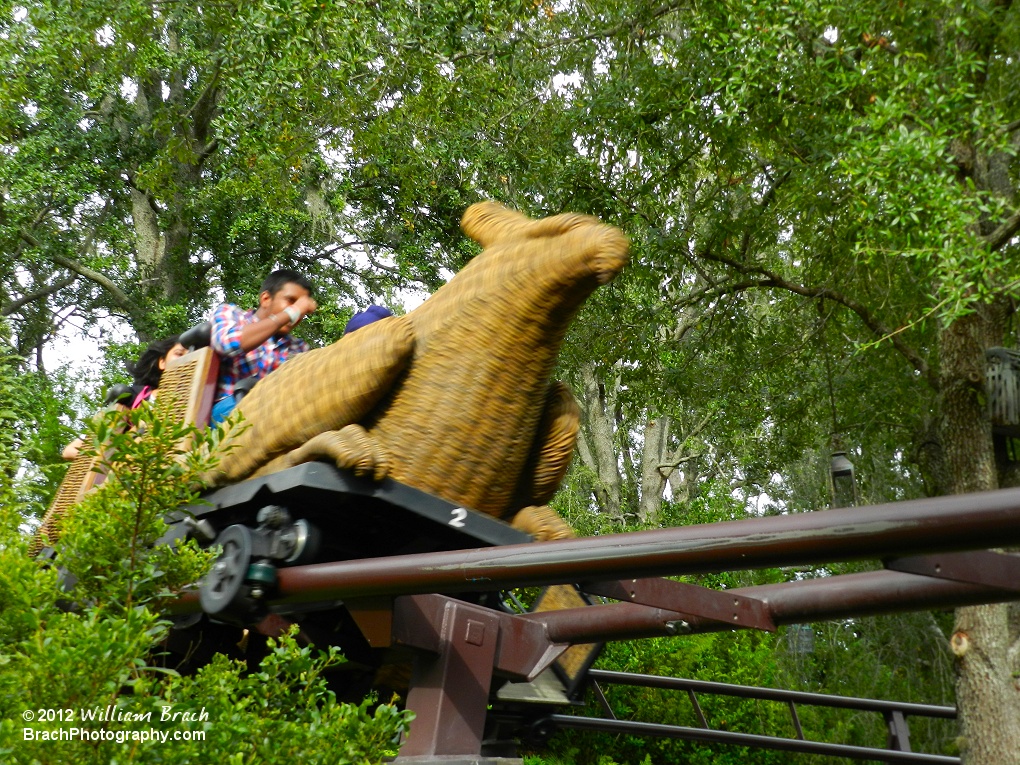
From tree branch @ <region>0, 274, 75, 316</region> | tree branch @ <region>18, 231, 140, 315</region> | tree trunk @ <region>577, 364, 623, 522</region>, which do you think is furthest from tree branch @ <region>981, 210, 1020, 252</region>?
tree branch @ <region>0, 274, 75, 316</region>

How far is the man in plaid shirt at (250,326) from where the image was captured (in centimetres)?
309

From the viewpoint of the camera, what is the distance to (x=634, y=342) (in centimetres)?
857

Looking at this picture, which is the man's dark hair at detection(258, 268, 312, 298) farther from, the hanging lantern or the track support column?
the hanging lantern

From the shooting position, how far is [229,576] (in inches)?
93.0

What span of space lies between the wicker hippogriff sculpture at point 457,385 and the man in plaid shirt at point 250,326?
48 cm

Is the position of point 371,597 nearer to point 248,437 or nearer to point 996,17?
point 248,437

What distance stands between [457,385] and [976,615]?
552 cm

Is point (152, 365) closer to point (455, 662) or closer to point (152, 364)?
point (152, 364)

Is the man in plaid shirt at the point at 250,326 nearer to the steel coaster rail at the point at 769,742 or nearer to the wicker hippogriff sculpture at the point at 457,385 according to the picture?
the wicker hippogriff sculpture at the point at 457,385

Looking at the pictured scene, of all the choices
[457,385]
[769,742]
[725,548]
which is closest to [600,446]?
[769,742]

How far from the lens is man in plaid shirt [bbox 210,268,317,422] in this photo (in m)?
3.09

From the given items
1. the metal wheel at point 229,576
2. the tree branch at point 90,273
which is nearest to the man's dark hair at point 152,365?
the metal wheel at point 229,576

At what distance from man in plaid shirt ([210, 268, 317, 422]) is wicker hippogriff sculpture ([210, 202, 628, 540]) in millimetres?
478

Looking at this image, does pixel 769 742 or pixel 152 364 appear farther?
pixel 152 364
